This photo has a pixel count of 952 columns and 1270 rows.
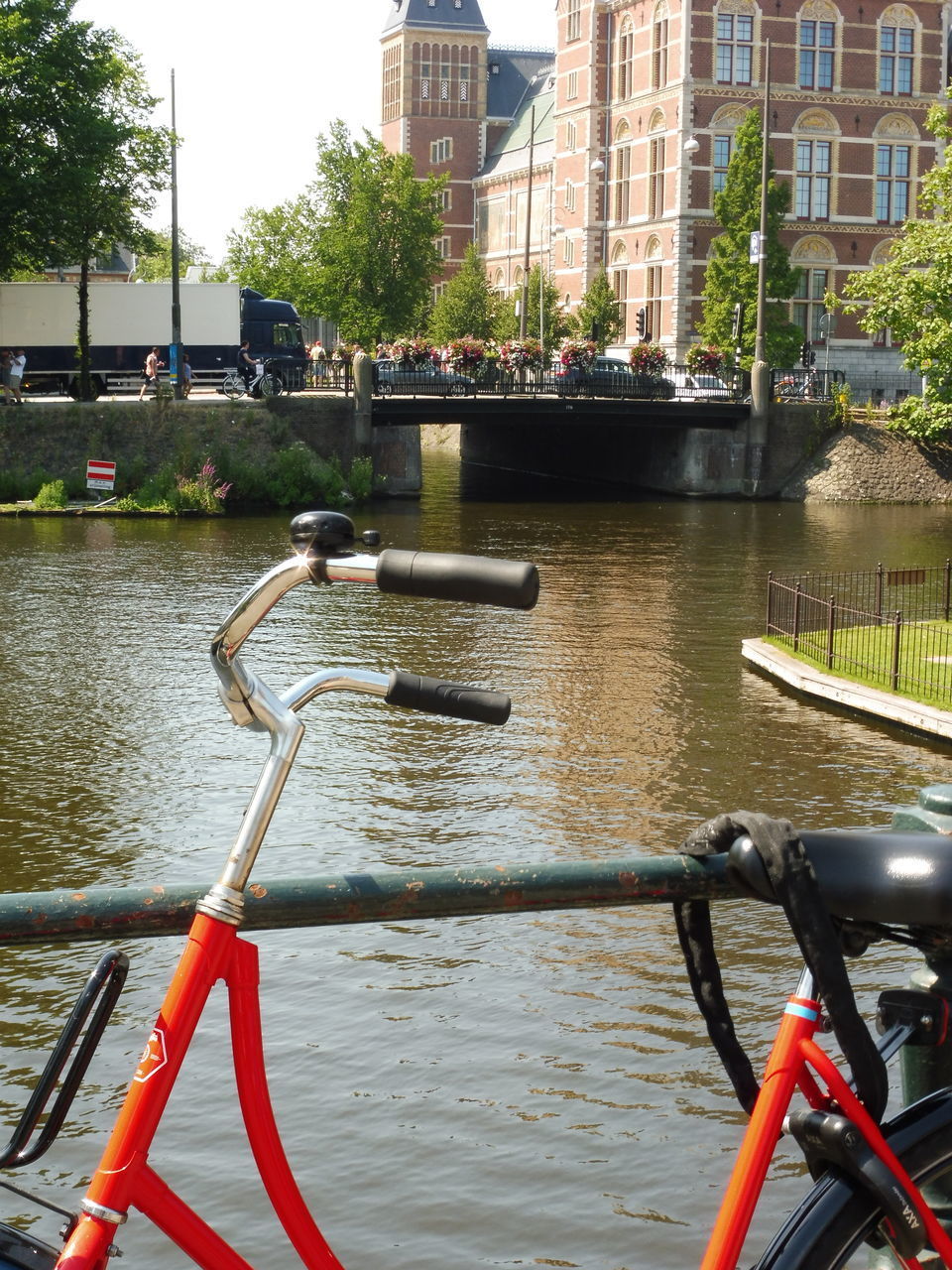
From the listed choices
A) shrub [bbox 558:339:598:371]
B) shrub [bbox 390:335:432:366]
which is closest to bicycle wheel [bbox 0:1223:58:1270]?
shrub [bbox 390:335:432:366]

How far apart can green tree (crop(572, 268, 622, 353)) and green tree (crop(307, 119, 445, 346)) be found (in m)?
8.58

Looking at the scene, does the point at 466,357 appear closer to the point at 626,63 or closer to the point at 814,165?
the point at 814,165

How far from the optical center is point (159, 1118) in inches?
86.2

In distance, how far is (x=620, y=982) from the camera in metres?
9.88

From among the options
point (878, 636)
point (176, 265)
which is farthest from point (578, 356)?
point (878, 636)

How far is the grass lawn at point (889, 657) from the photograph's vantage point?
57.0ft

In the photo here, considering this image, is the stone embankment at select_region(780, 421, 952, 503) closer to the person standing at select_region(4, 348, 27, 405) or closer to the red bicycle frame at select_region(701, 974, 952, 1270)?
the person standing at select_region(4, 348, 27, 405)

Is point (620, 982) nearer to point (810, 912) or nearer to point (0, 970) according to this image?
point (0, 970)

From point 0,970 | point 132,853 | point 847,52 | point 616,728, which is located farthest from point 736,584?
point 847,52

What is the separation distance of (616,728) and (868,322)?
18651mm

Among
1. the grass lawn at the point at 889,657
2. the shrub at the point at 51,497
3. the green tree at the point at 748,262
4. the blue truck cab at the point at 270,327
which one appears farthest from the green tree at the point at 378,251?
the grass lawn at the point at 889,657

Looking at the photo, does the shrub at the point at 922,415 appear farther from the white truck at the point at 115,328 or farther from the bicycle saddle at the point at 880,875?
the bicycle saddle at the point at 880,875

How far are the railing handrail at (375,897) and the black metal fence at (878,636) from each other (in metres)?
14.8

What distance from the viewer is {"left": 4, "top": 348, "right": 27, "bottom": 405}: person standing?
148 ft
